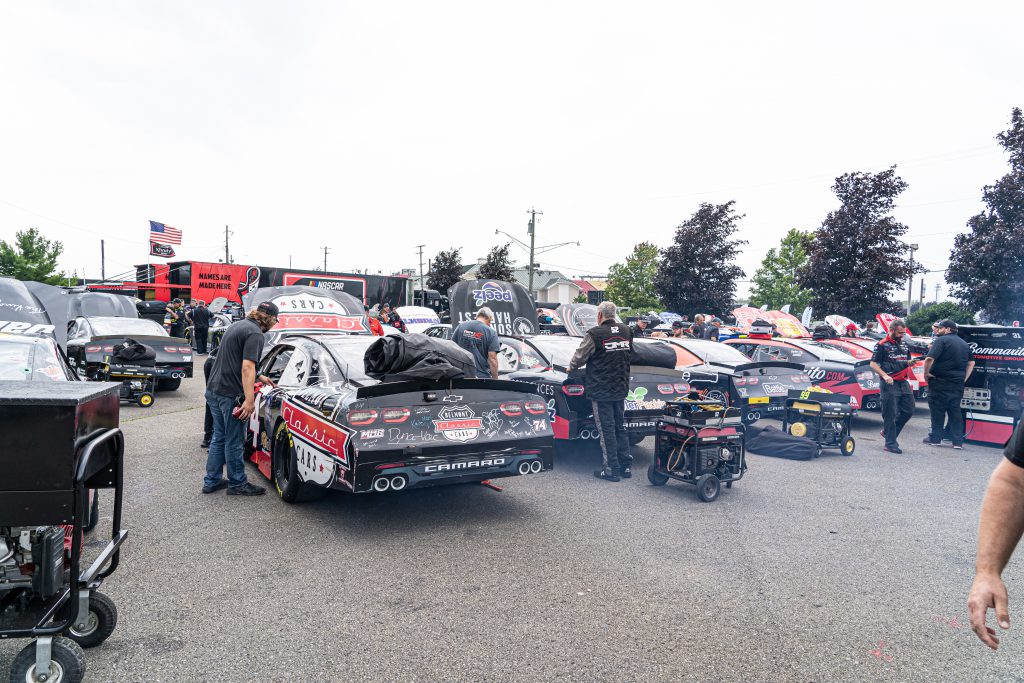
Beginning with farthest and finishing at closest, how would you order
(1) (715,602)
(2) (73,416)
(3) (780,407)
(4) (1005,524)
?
(3) (780,407), (1) (715,602), (2) (73,416), (4) (1005,524)

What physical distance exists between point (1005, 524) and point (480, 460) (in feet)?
12.5

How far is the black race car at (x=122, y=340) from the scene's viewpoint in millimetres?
11344

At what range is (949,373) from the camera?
9781 mm

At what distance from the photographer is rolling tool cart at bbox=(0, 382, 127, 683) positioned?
Result: 267cm

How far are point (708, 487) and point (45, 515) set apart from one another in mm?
5404

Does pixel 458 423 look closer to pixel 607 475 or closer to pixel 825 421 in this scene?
pixel 607 475

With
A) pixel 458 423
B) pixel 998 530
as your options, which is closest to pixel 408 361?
pixel 458 423

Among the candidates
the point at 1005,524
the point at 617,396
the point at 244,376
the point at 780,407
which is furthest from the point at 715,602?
the point at 780,407

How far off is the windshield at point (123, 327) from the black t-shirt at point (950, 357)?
42.3ft

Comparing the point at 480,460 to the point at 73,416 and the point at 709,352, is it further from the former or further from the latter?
the point at 709,352

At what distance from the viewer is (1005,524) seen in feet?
6.43

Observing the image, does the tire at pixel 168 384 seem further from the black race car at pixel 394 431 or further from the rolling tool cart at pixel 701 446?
the rolling tool cart at pixel 701 446

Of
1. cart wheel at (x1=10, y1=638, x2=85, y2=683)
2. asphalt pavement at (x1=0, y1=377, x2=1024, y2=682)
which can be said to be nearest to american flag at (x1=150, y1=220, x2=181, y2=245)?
asphalt pavement at (x1=0, y1=377, x2=1024, y2=682)

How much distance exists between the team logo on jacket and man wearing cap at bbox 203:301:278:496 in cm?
192
